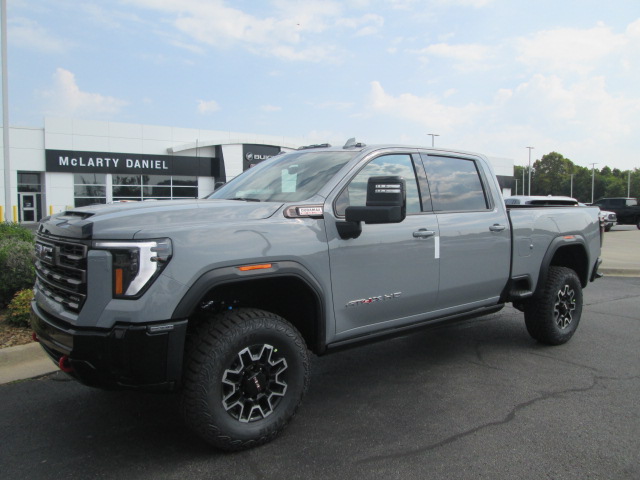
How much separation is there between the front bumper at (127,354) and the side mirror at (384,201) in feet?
4.29

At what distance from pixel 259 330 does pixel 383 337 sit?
1.19 m

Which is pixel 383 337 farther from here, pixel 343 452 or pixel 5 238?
pixel 5 238

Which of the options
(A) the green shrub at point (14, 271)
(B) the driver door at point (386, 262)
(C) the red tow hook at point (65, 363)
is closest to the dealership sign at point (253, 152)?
(A) the green shrub at point (14, 271)

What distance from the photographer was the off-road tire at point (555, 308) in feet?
17.1

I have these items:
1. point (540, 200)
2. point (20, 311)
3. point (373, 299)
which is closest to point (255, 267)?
point (373, 299)

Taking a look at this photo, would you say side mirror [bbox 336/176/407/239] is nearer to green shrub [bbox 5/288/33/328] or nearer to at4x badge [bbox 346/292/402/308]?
at4x badge [bbox 346/292/402/308]

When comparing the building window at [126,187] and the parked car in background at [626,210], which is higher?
the building window at [126,187]

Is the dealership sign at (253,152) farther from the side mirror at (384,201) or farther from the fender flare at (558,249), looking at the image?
the side mirror at (384,201)

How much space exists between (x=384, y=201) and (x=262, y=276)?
35.0 inches

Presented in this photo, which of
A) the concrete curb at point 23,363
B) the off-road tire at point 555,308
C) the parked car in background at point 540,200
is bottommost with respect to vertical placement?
the concrete curb at point 23,363

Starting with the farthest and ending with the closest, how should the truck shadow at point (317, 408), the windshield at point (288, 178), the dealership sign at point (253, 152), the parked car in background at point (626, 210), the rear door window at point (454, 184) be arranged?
the dealership sign at point (253, 152) → the parked car in background at point (626, 210) → the rear door window at point (454, 184) → the windshield at point (288, 178) → the truck shadow at point (317, 408)

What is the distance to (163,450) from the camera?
3.17 metres

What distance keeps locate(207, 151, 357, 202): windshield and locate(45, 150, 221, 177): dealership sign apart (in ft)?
108

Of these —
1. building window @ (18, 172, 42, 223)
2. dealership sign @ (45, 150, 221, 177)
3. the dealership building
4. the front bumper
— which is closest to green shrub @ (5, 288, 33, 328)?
the front bumper
